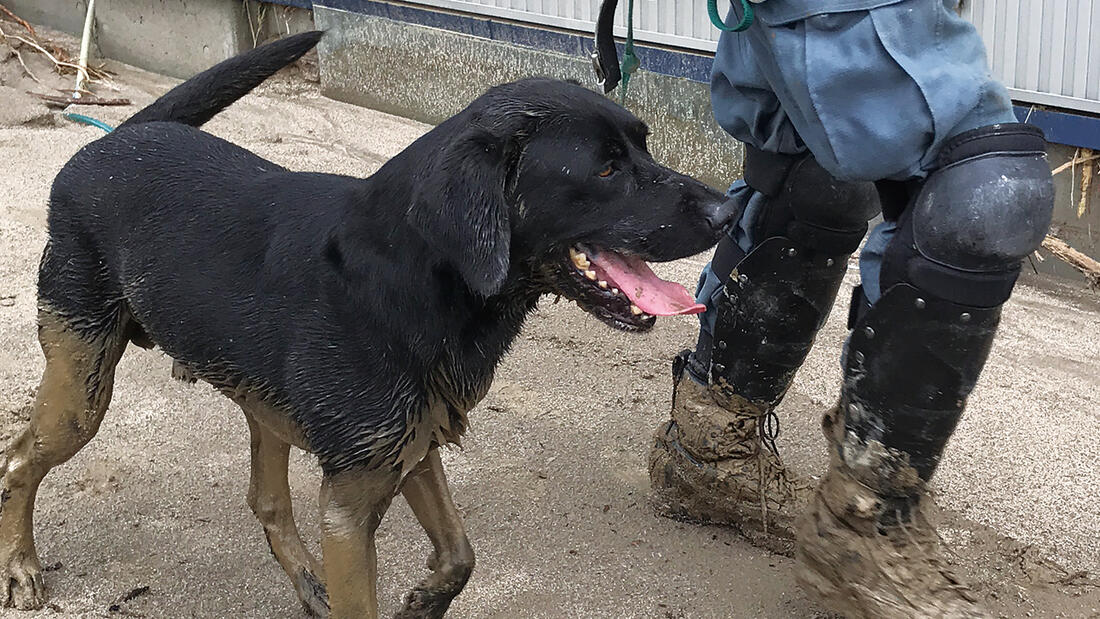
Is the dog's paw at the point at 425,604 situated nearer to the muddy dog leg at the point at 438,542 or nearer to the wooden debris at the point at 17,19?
the muddy dog leg at the point at 438,542

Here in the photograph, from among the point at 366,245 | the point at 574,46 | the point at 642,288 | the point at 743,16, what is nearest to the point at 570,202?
the point at 642,288

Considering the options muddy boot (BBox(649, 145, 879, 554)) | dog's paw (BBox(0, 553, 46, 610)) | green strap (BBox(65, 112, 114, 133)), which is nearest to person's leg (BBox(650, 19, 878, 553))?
muddy boot (BBox(649, 145, 879, 554))

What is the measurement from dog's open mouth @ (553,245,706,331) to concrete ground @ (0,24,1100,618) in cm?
92

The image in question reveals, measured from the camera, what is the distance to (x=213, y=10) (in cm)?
756

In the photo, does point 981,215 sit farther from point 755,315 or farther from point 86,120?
point 86,120

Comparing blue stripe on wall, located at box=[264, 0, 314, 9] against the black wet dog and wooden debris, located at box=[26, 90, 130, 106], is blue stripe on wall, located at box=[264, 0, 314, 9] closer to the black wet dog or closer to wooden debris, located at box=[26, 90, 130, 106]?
wooden debris, located at box=[26, 90, 130, 106]

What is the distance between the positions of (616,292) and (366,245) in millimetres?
507

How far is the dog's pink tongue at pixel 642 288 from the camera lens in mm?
2264

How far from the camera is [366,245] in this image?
2.34 meters

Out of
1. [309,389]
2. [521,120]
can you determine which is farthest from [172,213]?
[521,120]

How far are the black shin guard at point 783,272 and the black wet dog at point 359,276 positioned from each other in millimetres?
554

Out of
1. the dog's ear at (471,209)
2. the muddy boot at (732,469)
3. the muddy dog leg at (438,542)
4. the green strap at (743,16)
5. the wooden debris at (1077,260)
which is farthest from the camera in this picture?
the wooden debris at (1077,260)

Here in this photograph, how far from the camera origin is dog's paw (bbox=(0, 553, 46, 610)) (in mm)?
2889

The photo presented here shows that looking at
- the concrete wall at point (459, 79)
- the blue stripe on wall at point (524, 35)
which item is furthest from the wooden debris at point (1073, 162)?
the blue stripe on wall at point (524, 35)
